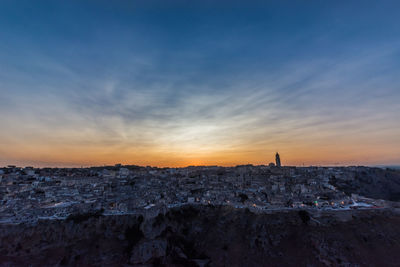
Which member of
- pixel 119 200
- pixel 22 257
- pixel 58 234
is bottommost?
pixel 22 257

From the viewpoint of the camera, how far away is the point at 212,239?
22688 millimetres

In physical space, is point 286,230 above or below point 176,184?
below

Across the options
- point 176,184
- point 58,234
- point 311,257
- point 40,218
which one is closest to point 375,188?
point 311,257

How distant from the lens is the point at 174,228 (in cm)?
2453

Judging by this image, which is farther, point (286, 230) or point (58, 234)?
point (58, 234)

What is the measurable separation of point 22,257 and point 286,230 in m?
28.5

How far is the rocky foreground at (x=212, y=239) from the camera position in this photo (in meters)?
19.3

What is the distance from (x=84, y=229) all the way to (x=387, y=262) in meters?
31.4

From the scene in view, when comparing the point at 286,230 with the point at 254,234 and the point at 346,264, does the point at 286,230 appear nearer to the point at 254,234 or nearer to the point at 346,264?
the point at 254,234

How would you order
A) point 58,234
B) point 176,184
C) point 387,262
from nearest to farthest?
point 387,262
point 58,234
point 176,184

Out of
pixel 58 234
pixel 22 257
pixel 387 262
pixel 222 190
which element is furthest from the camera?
pixel 222 190

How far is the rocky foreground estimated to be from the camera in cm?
1928

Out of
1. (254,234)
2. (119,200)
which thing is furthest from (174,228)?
(119,200)

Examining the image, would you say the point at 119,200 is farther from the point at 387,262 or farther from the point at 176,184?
the point at 387,262
